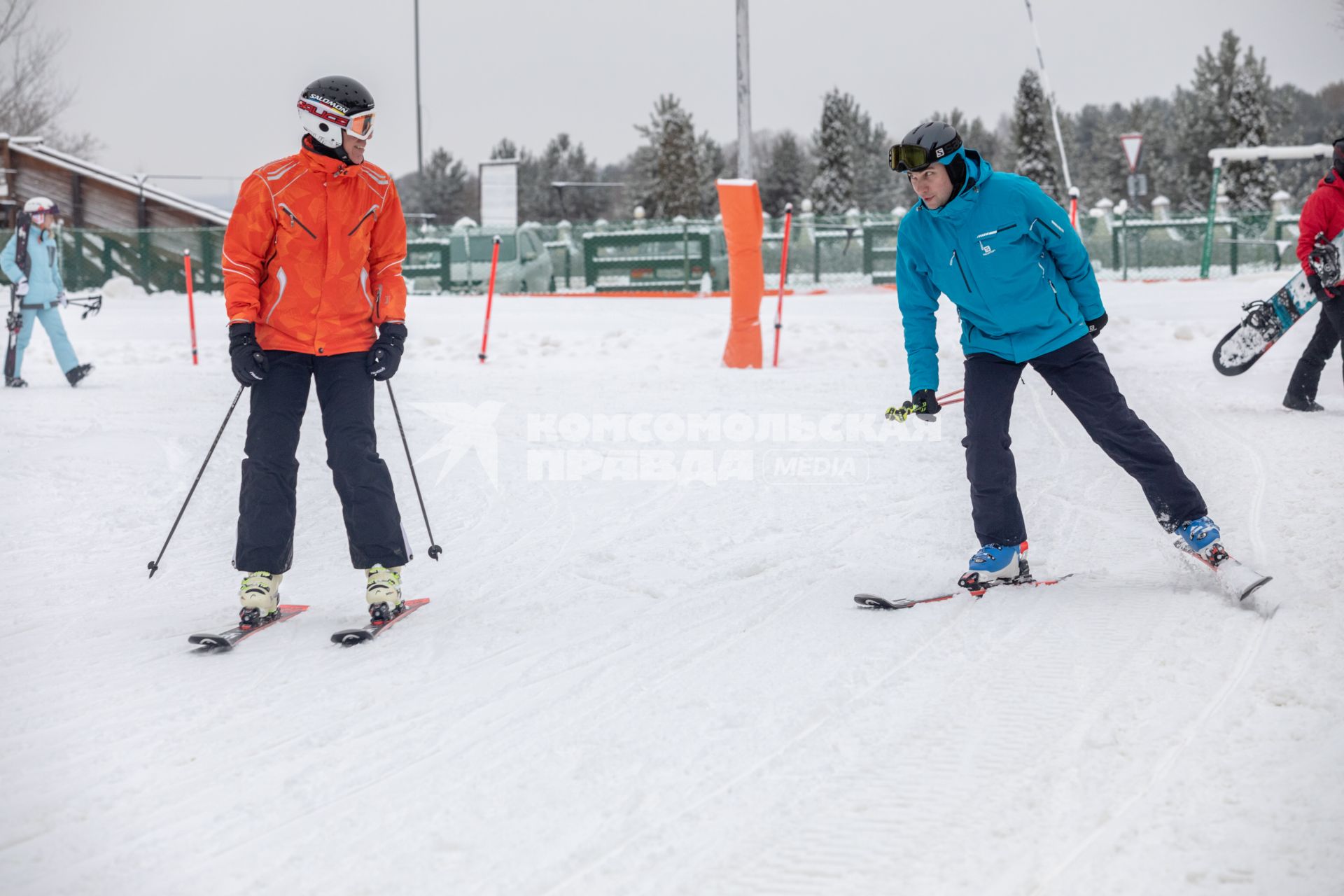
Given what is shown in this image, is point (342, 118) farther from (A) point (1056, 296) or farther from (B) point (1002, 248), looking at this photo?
(A) point (1056, 296)

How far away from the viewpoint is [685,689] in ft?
10.5

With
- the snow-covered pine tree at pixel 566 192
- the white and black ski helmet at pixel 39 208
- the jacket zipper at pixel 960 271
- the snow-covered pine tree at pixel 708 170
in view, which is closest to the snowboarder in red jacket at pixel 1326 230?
the jacket zipper at pixel 960 271

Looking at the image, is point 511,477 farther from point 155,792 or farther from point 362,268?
point 155,792

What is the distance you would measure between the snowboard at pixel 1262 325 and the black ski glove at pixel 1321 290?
0.10 m

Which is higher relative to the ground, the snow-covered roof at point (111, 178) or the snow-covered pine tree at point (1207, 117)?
the snow-covered pine tree at point (1207, 117)

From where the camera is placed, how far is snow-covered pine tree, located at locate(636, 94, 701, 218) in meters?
54.1

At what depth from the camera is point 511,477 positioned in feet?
22.2

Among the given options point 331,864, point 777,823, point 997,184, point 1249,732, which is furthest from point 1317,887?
point 997,184

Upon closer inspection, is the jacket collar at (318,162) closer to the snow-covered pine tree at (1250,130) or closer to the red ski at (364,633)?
the red ski at (364,633)

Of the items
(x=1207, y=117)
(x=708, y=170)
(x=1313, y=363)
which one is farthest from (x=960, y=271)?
(x=708, y=170)

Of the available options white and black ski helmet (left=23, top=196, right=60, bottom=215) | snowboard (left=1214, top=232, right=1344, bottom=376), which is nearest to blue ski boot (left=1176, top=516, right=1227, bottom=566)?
snowboard (left=1214, top=232, right=1344, bottom=376)

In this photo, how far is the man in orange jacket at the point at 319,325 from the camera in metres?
3.78

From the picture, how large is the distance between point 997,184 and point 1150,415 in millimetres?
4720

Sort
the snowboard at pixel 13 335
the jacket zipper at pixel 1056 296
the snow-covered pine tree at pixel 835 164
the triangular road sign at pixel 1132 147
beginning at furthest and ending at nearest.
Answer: the snow-covered pine tree at pixel 835 164 < the triangular road sign at pixel 1132 147 < the snowboard at pixel 13 335 < the jacket zipper at pixel 1056 296
